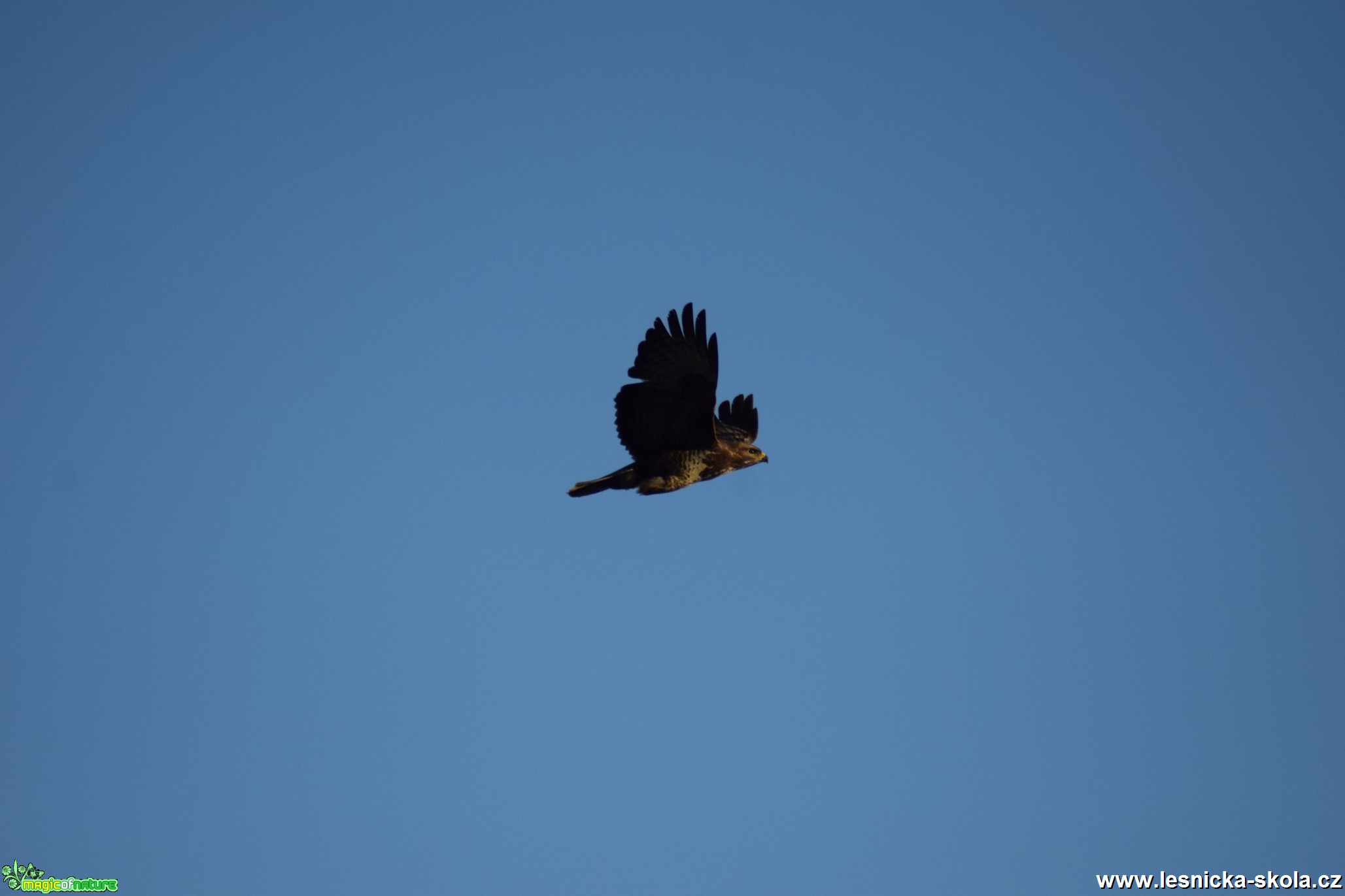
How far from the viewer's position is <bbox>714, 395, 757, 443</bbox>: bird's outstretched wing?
57.7 feet

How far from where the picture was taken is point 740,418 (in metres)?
17.9

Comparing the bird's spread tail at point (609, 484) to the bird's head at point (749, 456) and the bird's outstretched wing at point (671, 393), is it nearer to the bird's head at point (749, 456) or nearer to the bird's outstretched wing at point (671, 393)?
the bird's outstretched wing at point (671, 393)

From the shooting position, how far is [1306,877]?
2012 cm

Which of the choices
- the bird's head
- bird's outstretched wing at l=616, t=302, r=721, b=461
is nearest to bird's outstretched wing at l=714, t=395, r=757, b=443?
the bird's head

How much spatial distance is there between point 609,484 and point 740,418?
2.68 metres

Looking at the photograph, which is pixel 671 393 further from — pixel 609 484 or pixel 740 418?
pixel 740 418

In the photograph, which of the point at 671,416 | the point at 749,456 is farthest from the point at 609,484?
the point at 749,456

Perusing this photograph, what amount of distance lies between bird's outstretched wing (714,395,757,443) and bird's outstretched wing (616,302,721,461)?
145 centimetres

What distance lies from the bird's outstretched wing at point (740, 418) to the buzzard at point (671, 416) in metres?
1.08

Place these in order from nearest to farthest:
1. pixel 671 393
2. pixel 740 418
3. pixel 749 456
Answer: pixel 671 393 → pixel 749 456 → pixel 740 418

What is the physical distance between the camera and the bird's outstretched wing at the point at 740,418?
17.6m

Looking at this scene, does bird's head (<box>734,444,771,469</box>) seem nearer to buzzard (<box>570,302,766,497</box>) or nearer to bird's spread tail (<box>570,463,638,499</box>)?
buzzard (<box>570,302,766,497</box>)

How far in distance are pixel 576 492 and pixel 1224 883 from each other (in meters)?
11.4

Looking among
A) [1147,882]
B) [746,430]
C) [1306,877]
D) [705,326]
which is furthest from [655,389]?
→ [1306,877]
